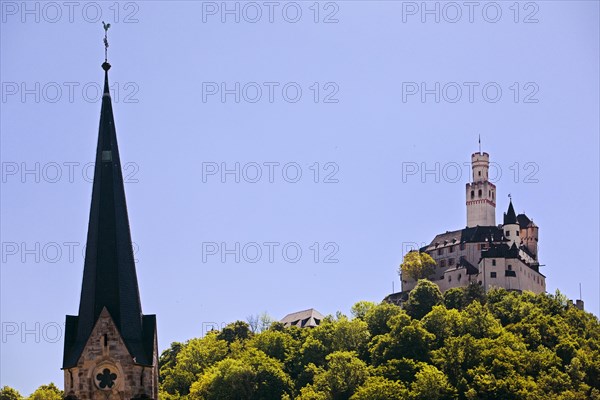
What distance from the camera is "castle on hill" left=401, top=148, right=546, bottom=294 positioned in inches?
7274

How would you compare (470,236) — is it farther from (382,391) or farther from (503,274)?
(382,391)

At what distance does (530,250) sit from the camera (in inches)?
7736

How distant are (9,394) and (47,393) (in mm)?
Answer: 10800

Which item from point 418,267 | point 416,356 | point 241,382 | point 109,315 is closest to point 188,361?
point 241,382

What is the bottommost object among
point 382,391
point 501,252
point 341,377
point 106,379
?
point 106,379

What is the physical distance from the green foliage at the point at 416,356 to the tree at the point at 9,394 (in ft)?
0.82

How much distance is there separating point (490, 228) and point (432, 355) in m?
44.3

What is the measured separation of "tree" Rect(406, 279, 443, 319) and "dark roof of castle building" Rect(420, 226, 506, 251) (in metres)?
14.9

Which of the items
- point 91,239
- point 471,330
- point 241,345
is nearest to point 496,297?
point 471,330

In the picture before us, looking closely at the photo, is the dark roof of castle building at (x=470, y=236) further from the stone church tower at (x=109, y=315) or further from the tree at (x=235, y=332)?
the stone church tower at (x=109, y=315)

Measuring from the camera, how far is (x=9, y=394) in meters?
156

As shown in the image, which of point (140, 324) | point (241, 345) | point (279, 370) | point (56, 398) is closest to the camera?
point (140, 324)

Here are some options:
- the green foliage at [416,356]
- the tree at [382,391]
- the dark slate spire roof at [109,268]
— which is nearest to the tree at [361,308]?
the green foliage at [416,356]

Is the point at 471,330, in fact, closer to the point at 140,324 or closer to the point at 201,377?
the point at 201,377
